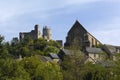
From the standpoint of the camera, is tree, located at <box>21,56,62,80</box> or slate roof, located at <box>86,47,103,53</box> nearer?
tree, located at <box>21,56,62,80</box>

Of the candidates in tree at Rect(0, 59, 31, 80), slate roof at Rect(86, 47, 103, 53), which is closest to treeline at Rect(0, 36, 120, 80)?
tree at Rect(0, 59, 31, 80)

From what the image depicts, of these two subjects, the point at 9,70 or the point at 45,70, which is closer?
the point at 9,70

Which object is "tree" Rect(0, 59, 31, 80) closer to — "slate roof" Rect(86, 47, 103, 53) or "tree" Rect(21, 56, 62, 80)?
"tree" Rect(21, 56, 62, 80)

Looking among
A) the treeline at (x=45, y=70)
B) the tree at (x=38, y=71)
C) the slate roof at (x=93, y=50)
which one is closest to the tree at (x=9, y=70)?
the treeline at (x=45, y=70)

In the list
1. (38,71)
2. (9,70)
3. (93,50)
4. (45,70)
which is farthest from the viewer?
(93,50)

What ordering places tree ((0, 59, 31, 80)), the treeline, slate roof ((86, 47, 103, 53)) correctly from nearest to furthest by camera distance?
tree ((0, 59, 31, 80)) < the treeline < slate roof ((86, 47, 103, 53))

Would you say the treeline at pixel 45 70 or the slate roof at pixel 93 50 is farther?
the slate roof at pixel 93 50

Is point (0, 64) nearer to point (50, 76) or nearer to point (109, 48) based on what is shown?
point (50, 76)

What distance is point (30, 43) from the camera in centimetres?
18862

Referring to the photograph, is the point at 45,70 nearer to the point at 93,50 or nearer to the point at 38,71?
the point at 38,71

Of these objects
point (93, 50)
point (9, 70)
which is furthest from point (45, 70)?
point (93, 50)

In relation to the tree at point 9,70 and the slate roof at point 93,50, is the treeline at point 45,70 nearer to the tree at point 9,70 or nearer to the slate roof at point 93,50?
the tree at point 9,70

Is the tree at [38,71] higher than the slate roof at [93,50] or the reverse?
the reverse

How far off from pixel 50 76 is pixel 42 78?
476 cm
